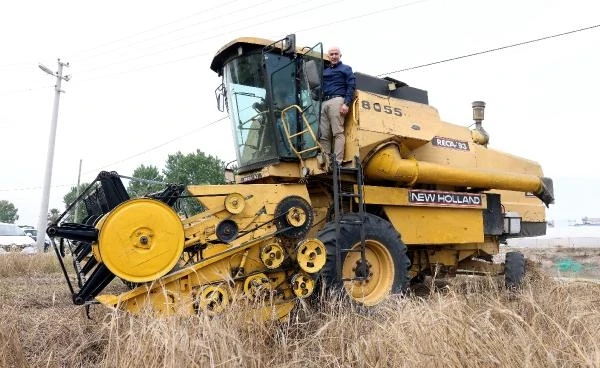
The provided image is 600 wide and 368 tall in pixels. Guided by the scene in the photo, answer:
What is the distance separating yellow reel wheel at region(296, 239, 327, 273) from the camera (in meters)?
5.10

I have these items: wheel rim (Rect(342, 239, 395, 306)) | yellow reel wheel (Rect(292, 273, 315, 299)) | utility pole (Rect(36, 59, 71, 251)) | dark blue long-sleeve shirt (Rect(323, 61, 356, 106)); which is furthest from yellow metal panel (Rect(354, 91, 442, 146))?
utility pole (Rect(36, 59, 71, 251))

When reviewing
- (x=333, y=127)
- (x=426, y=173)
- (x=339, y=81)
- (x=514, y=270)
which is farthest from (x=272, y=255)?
(x=514, y=270)

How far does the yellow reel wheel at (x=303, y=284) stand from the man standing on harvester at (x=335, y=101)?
1531 mm

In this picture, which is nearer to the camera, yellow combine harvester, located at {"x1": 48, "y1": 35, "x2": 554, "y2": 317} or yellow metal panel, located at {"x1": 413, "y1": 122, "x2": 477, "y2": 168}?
yellow combine harvester, located at {"x1": 48, "y1": 35, "x2": 554, "y2": 317}

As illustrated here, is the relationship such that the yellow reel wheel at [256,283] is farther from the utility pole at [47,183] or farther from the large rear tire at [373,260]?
the utility pole at [47,183]

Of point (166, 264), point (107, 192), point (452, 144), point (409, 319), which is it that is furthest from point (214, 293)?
point (452, 144)

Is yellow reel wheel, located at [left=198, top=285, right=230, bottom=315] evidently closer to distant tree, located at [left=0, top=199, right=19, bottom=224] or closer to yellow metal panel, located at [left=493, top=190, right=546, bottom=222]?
yellow metal panel, located at [left=493, top=190, right=546, bottom=222]

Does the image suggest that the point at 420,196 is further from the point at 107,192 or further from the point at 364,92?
the point at 107,192

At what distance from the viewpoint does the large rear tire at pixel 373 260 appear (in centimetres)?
554

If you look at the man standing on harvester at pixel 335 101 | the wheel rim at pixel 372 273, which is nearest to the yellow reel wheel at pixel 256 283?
the wheel rim at pixel 372 273

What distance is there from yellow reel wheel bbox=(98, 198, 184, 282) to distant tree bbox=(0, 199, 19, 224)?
81.1m

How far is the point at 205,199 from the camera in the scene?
537 centimetres

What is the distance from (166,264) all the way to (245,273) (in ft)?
3.08

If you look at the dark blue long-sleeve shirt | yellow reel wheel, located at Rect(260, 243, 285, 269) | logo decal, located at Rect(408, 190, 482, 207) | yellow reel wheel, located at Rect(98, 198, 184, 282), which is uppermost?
the dark blue long-sleeve shirt
